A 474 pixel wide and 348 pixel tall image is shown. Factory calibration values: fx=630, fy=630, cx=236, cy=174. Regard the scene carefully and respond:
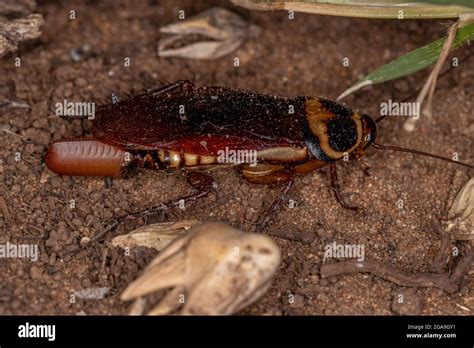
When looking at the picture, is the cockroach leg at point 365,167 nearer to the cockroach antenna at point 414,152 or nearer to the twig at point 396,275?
the cockroach antenna at point 414,152

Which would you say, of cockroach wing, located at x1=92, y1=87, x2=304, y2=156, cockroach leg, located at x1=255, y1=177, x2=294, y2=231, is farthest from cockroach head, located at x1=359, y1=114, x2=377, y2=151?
cockroach leg, located at x1=255, y1=177, x2=294, y2=231

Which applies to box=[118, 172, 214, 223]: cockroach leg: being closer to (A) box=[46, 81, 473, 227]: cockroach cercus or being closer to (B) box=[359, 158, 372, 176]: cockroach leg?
(A) box=[46, 81, 473, 227]: cockroach cercus

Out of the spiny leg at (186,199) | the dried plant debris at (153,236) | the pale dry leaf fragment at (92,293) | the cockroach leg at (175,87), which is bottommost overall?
the pale dry leaf fragment at (92,293)

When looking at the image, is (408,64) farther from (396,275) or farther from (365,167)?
(396,275)

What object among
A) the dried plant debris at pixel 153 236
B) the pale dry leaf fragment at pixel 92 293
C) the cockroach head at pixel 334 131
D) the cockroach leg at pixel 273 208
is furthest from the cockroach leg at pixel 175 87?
the pale dry leaf fragment at pixel 92 293

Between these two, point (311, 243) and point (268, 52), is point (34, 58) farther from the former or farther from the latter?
point (311, 243)

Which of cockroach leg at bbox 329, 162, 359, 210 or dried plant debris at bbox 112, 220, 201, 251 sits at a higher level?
cockroach leg at bbox 329, 162, 359, 210
